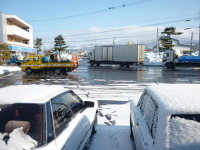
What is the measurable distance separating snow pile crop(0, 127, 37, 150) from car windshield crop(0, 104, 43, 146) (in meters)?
0.06

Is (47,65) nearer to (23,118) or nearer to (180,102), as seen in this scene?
(23,118)

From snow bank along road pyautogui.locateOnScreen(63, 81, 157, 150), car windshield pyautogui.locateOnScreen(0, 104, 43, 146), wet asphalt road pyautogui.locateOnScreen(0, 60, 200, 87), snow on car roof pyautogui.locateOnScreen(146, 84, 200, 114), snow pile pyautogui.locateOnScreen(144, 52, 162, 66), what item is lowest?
snow bank along road pyautogui.locateOnScreen(63, 81, 157, 150)

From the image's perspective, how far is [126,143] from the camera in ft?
13.7

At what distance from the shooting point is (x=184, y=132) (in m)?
1.94

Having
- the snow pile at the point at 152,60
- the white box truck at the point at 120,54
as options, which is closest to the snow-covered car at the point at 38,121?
the white box truck at the point at 120,54

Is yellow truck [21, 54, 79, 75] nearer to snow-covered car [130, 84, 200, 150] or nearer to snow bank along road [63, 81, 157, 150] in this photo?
snow bank along road [63, 81, 157, 150]

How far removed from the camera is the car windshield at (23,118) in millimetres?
2337

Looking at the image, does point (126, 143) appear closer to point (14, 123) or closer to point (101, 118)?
point (101, 118)

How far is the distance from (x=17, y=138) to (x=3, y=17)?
1790 inches

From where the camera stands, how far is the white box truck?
3070 cm

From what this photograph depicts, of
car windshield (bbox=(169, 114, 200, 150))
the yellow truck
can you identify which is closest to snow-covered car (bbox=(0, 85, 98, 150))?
car windshield (bbox=(169, 114, 200, 150))

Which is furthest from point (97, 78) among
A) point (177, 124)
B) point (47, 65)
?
point (177, 124)

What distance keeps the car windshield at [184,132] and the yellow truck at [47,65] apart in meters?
17.7

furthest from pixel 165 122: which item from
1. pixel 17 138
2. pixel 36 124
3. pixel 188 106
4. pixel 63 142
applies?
pixel 17 138
